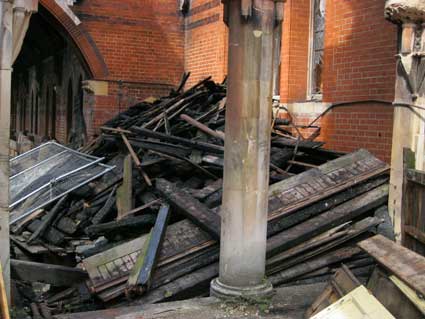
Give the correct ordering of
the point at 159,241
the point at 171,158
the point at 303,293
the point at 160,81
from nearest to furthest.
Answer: the point at 303,293
the point at 159,241
the point at 171,158
the point at 160,81

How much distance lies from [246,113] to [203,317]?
194 centimetres

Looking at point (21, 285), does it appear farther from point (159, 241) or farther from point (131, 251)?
point (159, 241)

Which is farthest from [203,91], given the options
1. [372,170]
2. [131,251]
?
[131,251]

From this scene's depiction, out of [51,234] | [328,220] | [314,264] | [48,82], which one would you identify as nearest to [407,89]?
[328,220]

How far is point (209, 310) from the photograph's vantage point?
4.98 metres

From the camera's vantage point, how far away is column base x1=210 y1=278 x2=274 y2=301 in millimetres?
5102

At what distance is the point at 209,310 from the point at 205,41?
10.1 m

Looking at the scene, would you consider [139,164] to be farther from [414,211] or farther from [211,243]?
[414,211]

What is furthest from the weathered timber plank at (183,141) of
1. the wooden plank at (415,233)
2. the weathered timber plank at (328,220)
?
the wooden plank at (415,233)

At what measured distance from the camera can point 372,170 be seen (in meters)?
7.23

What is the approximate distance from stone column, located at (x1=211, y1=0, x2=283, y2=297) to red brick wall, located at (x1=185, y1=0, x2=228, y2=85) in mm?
8000

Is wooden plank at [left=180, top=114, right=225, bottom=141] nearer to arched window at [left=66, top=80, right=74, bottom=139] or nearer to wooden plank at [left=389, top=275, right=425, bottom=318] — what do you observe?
wooden plank at [left=389, top=275, right=425, bottom=318]

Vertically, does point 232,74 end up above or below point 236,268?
above

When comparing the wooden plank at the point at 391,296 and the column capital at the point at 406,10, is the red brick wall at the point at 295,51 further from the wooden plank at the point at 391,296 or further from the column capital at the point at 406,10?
the wooden plank at the point at 391,296
